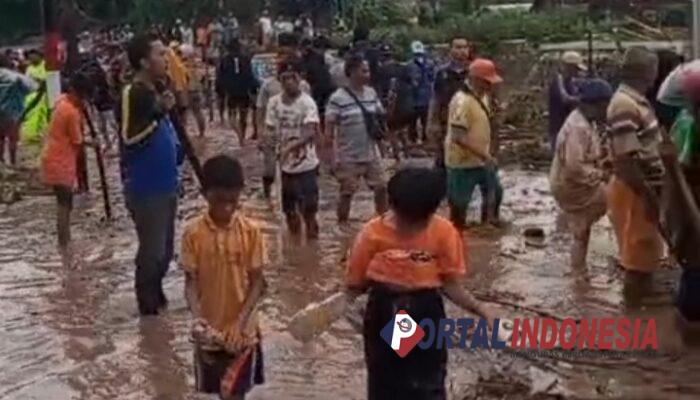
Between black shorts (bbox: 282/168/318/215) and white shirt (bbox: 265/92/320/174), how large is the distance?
0.06 m

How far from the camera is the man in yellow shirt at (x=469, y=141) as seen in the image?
11.8 metres

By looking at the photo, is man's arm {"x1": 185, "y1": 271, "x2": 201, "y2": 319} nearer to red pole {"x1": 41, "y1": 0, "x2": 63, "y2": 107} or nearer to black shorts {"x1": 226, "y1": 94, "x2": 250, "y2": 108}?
red pole {"x1": 41, "y1": 0, "x2": 63, "y2": 107}

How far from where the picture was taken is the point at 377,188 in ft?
42.1

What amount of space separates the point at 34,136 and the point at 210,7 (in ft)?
56.5

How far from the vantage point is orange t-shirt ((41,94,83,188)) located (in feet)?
41.5

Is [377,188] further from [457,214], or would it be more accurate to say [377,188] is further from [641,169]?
[641,169]

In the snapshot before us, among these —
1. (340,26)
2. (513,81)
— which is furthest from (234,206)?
(340,26)

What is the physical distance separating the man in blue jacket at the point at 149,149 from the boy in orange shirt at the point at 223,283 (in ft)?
9.09

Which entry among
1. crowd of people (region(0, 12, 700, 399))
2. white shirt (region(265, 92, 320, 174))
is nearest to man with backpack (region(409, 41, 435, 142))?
crowd of people (region(0, 12, 700, 399))

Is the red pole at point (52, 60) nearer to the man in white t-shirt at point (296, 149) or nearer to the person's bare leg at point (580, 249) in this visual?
the man in white t-shirt at point (296, 149)

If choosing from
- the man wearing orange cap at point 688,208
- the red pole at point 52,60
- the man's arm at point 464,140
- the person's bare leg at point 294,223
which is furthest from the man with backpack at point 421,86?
the man wearing orange cap at point 688,208

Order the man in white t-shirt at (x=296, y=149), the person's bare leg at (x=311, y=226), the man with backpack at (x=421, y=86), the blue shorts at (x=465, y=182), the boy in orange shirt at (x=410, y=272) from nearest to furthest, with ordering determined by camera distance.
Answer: the boy in orange shirt at (x=410, y=272) < the blue shorts at (x=465, y=182) < the man in white t-shirt at (x=296, y=149) < the person's bare leg at (x=311, y=226) < the man with backpack at (x=421, y=86)

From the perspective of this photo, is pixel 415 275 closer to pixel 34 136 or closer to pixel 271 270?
pixel 271 270

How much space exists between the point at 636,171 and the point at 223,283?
2673 mm
